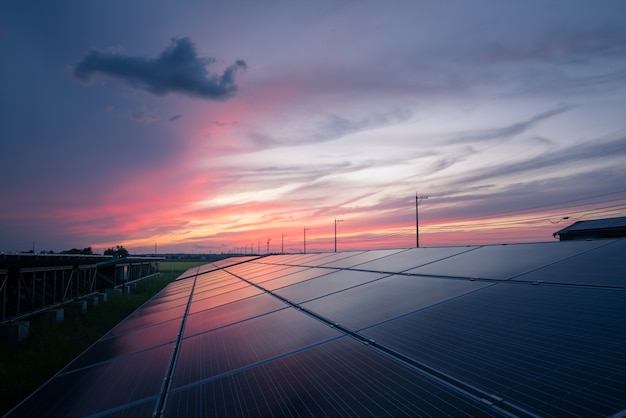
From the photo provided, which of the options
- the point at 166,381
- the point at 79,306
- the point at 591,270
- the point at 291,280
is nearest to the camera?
the point at 166,381

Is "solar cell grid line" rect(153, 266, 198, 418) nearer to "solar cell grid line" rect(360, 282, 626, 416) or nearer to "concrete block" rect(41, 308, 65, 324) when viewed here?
"solar cell grid line" rect(360, 282, 626, 416)

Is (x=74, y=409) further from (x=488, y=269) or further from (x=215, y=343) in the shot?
(x=488, y=269)

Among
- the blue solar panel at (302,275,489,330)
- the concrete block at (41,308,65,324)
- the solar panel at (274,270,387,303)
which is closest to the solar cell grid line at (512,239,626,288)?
the blue solar panel at (302,275,489,330)

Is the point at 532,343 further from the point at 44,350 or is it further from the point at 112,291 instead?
the point at 112,291

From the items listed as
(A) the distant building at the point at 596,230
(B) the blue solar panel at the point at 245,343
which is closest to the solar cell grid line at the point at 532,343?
(B) the blue solar panel at the point at 245,343

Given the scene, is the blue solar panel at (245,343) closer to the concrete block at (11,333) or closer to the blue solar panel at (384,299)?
the blue solar panel at (384,299)

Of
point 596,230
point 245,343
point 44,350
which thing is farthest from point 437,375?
point 596,230
